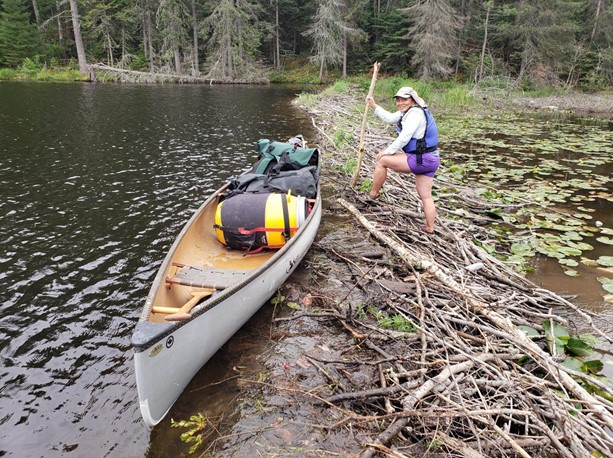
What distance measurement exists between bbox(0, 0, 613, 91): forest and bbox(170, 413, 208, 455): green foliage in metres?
A: 34.3

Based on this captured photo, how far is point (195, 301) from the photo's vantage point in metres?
3.98

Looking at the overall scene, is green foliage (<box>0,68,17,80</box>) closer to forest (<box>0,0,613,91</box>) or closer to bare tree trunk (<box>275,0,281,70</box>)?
forest (<box>0,0,613,91</box>)

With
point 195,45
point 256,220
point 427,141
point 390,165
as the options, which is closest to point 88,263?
point 256,220

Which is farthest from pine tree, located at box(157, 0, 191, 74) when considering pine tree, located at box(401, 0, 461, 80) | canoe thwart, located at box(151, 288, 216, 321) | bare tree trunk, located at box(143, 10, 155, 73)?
canoe thwart, located at box(151, 288, 216, 321)

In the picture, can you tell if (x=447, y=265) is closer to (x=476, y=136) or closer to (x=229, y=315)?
(x=229, y=315)

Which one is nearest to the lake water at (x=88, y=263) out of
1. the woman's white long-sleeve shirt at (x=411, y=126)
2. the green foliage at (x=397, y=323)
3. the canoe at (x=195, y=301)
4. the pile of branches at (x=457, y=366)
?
the canoe at (x=195, y=301)

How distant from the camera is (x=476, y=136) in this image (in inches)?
646

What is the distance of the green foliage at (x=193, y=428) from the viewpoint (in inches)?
128

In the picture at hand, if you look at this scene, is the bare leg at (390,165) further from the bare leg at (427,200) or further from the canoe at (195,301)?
the canoe at (195,301)

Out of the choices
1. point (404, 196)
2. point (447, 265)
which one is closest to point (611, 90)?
point (404, 196)

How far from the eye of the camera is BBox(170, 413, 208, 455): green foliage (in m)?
3.24

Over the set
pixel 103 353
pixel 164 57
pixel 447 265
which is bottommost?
pixel 103 353

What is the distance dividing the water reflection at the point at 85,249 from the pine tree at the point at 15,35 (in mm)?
27670

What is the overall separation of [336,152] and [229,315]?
9.38 meters
